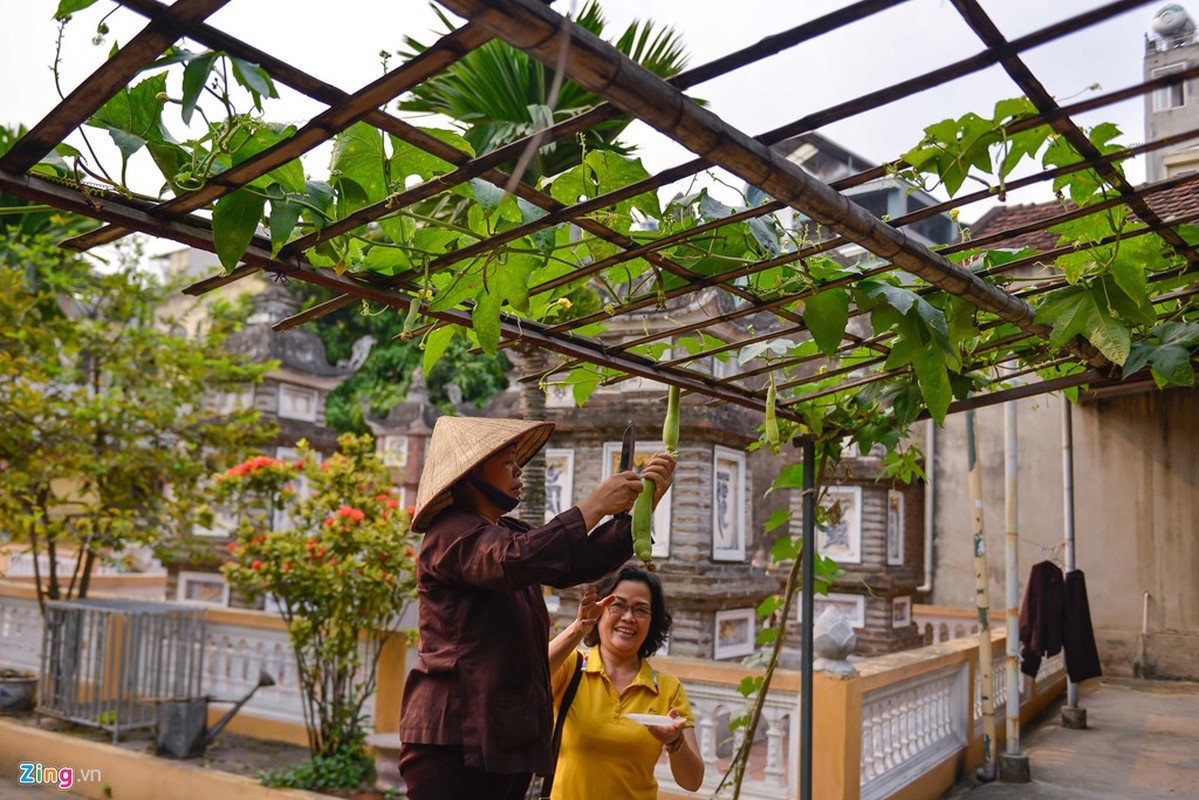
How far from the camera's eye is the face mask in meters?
2.45

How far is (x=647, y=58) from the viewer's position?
632 centimetres

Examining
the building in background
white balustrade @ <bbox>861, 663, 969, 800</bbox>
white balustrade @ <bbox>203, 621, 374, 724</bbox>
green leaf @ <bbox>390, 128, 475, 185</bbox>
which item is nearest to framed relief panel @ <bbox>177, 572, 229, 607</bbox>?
white balustrade @ <bbox>203, 621, 374, 724</bbox>

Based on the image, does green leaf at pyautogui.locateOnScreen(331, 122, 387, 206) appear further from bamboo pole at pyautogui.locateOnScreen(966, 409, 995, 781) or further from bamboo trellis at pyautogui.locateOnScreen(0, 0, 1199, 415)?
bamboo pole at pyautogui.locateOnScreen(966, 409, 995, 781)

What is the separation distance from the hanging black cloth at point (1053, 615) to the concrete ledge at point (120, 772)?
241 inches

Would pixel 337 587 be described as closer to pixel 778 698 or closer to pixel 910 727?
pixel 778 698

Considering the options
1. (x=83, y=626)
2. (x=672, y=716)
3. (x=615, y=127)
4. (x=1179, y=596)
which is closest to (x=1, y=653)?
(x=83, y=626)

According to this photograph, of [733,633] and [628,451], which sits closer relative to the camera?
[628,451]

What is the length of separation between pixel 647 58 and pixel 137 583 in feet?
40.1

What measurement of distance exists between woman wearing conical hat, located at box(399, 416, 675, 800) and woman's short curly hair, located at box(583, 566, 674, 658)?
0.80 metres

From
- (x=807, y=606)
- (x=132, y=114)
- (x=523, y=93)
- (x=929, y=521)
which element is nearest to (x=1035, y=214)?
(x=929, y=521)

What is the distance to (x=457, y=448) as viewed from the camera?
249 centimetres

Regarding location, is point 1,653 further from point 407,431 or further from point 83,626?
point 407,431

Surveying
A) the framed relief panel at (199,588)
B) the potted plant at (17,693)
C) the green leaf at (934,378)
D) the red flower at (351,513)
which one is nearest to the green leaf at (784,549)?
the green leaf at (934,378)

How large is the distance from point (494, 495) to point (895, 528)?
32.8 ft
